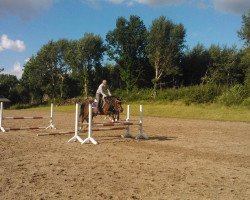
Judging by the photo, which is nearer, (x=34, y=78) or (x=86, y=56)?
(x=86, y=56)

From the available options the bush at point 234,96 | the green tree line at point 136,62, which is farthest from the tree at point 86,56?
the bush at point 234,96

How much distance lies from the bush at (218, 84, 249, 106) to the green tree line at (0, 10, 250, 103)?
543cm

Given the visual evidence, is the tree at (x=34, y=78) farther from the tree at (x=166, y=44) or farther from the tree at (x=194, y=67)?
the tree at (x=194, y=67)

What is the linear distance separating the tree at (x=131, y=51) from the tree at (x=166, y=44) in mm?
3621

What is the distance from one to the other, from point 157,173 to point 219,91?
37235 millimetres

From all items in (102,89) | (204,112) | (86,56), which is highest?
(86,56)

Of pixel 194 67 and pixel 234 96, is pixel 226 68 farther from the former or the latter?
pixel 234 96

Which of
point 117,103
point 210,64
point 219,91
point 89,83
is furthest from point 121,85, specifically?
point 117,103

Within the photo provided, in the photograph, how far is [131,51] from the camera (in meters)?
65.5

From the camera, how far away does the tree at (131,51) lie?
64875 mm

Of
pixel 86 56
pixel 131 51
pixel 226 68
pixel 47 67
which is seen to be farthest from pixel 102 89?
pixel 47 67

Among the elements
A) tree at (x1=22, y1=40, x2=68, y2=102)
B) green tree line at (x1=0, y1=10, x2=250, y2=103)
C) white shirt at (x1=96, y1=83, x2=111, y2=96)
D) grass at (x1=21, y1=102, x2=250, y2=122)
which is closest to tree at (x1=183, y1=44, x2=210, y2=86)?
green tree line at (x1=0, y1=10, x2=250, y2=103)

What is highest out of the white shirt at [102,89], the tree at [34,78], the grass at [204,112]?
the tree at [34,78]

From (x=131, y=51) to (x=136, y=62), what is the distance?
202 centimetres
